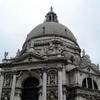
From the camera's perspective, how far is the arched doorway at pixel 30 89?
26.2 m

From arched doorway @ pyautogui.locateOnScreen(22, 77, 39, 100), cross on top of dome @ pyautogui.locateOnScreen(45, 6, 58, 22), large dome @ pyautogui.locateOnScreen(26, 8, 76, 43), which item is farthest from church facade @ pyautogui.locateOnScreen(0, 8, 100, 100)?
cross on top of dome @ pyautogui.locateOnScreen(45, 6, 58, 22)

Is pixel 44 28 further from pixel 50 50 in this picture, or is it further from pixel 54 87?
pixel 54 87

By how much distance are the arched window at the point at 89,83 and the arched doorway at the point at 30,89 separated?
6821 mm

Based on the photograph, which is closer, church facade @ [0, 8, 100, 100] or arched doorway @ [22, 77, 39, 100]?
church facade @ [0, 8, 100, 100]

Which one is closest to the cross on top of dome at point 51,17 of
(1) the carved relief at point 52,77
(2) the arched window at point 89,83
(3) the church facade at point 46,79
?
(3) the church facade at point 46,79

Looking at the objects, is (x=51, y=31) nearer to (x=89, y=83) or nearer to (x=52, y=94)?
(x=89, y=83)

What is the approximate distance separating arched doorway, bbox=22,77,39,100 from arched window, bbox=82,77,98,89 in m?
6.82

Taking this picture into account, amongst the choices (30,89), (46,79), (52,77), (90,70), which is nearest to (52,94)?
(46,79)

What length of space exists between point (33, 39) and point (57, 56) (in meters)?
10.7

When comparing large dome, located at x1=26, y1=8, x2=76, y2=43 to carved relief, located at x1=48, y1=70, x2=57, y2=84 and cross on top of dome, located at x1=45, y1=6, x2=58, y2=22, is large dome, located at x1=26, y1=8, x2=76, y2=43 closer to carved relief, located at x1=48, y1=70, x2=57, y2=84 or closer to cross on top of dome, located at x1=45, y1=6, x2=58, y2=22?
cross on top of dome, located at x1=45, y1=6, x2=58, y2=22

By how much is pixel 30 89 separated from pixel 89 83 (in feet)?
28.2

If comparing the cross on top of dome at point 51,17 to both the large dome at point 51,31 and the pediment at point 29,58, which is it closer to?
the large dome at point 51,31

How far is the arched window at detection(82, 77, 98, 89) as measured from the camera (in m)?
28.0

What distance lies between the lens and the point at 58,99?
2383 centimetres
